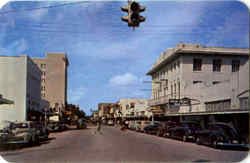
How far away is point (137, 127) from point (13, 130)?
24.6 meters

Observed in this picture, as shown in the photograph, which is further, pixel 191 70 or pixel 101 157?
pixel 191 70

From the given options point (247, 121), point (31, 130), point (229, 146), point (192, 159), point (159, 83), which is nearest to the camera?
point (192, 159)

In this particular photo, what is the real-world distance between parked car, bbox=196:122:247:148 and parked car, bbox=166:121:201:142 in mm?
3059

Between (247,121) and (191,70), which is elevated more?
(191,70)

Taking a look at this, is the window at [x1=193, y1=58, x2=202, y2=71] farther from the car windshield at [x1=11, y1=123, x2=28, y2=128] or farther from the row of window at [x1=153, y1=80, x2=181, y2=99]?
the car windshield at [x1=11, y1=123, x2=28, y2=128]

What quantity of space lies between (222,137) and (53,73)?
179 feet

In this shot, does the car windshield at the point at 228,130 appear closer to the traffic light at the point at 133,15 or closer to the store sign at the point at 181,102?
the traffic light at the point at 133,15

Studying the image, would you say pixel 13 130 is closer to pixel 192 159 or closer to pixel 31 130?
pixel 31 130

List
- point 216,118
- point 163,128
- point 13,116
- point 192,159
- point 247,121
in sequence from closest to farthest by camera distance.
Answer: point 192,159
point 247,121
point 216,118
point 163,128
point 13,116

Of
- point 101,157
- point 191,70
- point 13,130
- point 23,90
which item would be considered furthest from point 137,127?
point 101,157

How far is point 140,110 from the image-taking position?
62.7 m

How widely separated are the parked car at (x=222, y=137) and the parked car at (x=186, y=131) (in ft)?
10.0

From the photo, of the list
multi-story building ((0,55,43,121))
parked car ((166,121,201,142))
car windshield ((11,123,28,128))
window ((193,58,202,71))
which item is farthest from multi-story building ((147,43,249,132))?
multi-story building ((0,55,43,121))

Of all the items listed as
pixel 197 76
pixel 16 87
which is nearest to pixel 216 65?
pixel 197 76
